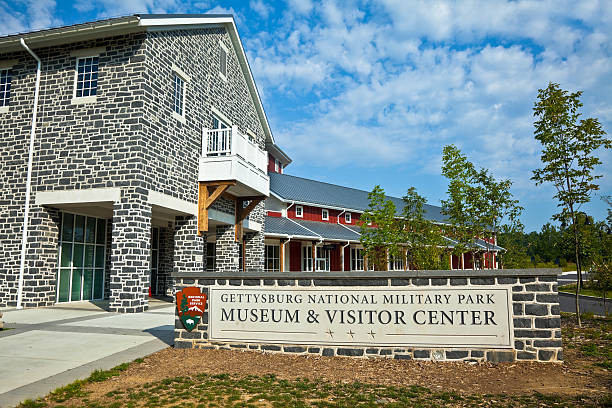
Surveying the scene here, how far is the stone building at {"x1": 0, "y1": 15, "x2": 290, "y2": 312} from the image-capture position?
1294 centimetres

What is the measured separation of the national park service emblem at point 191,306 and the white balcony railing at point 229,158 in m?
7.89

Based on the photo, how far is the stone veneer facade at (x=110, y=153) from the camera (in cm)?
1279

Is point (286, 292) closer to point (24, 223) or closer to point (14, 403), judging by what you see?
point (14, 403)

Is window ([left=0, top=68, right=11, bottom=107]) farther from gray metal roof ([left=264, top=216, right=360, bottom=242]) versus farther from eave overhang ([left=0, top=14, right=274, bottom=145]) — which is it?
gray metal roof ([left=264, top=216, right=360, bottom=242])

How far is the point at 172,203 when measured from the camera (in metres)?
14.3

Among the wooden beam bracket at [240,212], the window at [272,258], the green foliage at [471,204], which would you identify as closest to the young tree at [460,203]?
the green foliage at [471,204]

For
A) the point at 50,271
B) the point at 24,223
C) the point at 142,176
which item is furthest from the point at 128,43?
the point at 50,271

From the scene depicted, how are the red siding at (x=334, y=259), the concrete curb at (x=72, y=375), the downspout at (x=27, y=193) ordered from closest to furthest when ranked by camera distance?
the concrete curb at (x=72, y=375)
the downspout at (x=27, y=193)
the red siding at (x=334, y=259)

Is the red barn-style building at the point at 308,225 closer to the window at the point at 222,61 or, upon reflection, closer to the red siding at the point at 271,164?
the red siding at the point at 271,164

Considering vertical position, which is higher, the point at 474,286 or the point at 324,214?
the point at 324,214

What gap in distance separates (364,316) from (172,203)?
29.7 ft

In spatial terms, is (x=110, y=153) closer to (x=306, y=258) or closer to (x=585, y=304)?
(x=306, y=258)

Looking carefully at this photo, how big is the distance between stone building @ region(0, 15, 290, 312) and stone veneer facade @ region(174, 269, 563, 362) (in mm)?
6943

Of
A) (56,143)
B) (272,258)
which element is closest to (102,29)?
(56,143)
